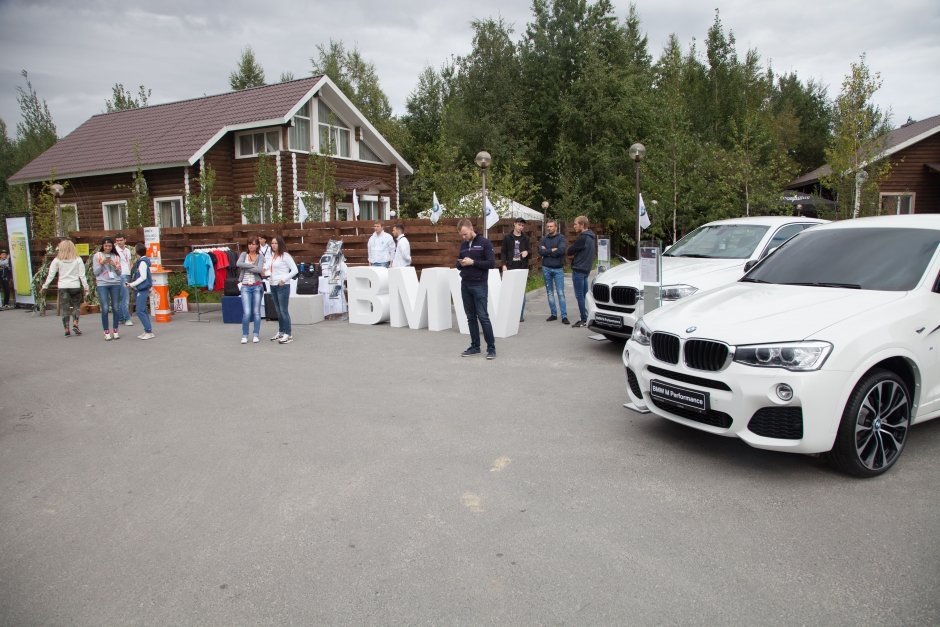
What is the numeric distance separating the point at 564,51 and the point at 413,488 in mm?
36614

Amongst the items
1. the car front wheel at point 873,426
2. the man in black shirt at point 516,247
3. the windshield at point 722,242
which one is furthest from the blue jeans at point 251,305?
the car front wheel at point 873,426

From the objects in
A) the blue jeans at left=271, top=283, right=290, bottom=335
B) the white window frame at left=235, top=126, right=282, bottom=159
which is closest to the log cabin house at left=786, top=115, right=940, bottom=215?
the white window frame at left=235, top=126, right=282, bottom=159

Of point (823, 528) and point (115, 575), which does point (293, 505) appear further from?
point (823, 528)

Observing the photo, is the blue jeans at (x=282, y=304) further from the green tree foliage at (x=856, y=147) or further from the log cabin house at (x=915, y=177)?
the log cabin house at (x=915, y=177)

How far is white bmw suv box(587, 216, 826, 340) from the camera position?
8516 millimetres

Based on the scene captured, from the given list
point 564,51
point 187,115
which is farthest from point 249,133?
point 564,51

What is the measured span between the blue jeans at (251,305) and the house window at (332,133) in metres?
14.8

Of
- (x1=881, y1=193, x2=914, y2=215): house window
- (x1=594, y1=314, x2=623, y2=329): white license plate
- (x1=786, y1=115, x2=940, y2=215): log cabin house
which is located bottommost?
(x1=594, y1=314, x2=623, y2=329): white license plate

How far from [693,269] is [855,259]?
3.31 meters

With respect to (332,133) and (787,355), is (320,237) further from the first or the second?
(787,355)

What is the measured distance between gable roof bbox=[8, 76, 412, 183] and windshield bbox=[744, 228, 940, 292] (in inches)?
821

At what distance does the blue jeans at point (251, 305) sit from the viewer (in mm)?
11008

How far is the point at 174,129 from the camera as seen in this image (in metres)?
26.7

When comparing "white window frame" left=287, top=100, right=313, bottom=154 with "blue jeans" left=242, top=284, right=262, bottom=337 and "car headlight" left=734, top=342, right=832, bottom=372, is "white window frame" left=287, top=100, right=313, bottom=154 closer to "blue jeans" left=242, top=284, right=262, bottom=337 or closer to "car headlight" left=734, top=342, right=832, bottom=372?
"blue jeans" left=242, top=284, right=262, bottom=337
